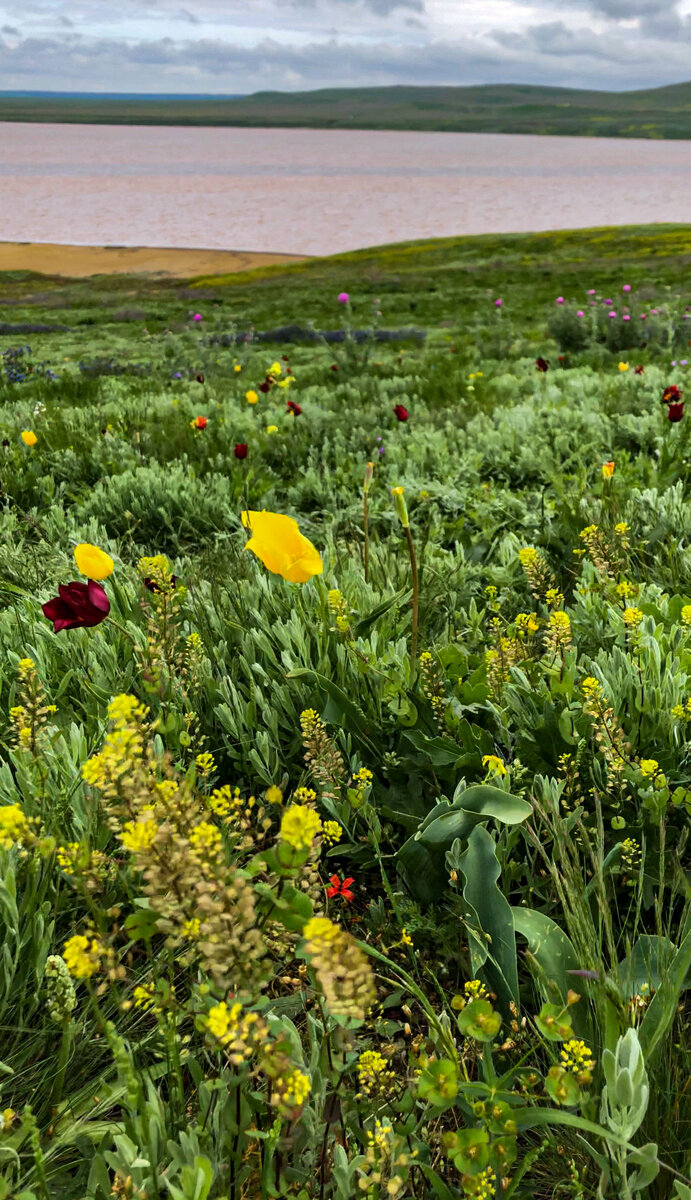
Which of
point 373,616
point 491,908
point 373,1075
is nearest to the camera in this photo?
point 373,1075

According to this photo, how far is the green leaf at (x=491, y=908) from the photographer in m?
1.48

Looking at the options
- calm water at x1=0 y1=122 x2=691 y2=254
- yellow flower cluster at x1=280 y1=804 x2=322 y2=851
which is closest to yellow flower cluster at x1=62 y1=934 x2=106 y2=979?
yellow flower cluster at x1=280 y1=804 x2=322 y2=851

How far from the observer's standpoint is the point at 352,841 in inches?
76.2

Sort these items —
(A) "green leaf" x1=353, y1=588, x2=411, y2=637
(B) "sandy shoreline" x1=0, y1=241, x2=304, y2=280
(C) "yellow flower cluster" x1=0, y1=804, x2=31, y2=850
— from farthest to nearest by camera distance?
1. (B) "sandy shoreline" x1=0, y1=241, x2=304, y2=280
2. (A) "green leaf" x1=353, y1=588, x2=411, y2=637
3. (C) "yellow flower cluster" x1=0, y1=804, x2=31, y2=850

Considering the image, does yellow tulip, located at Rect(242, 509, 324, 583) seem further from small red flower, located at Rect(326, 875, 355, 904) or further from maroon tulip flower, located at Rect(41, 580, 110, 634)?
small red flower, located at Rect(326, 875, 355, 904)

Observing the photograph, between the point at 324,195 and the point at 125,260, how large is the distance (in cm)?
6852

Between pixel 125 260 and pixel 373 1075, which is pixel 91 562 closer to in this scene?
pixel 373 1075

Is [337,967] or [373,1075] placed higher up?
[337,967]

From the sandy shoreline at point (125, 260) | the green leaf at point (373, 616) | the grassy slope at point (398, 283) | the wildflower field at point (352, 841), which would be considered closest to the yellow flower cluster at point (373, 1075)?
the wildflower field at point (352, 841)

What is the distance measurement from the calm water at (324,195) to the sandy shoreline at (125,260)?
14.7 feet

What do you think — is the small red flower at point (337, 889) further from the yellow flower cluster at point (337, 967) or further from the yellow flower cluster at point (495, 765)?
the yellow flower cluster at point (337, 967)

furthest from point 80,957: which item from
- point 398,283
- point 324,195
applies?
point 324,195

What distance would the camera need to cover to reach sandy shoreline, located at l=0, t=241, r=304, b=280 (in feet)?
182

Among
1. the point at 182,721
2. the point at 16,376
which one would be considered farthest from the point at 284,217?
the point at 182,721
